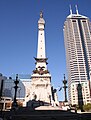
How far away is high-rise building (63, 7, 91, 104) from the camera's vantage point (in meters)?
118

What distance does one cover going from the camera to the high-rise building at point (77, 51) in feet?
389

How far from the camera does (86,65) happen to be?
127 metres

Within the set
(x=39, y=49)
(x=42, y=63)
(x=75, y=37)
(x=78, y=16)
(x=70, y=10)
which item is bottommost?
(x=42, y=63)

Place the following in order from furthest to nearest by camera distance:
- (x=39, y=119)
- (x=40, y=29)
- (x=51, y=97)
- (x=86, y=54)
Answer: (x=86, y=54) < (x=40, y=29) < (x=51, y=97) < (x=39, y=119)

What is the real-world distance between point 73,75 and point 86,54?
2362 cm

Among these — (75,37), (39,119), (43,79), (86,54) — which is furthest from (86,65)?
(39,119)

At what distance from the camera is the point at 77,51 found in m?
134

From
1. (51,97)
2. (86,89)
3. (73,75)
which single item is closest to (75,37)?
(73,75)

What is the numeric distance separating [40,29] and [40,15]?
747cm

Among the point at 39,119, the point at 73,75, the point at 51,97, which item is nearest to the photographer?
the point at 39,119

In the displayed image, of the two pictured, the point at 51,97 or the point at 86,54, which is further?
the point at 86,54

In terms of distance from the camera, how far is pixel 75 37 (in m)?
142

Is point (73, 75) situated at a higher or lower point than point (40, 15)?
lower

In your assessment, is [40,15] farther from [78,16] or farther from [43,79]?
[78,16]
